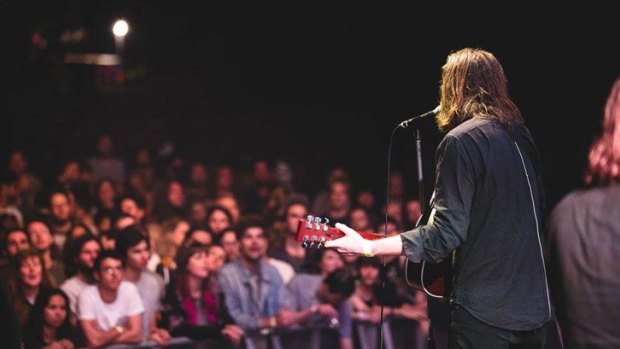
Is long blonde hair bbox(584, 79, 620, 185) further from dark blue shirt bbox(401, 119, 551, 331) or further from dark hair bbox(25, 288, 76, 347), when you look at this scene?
dark hair bbox(25, 288, 76, 347)

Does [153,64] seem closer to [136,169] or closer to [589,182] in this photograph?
[136,169]

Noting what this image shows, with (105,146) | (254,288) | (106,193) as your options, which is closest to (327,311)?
(254,288)

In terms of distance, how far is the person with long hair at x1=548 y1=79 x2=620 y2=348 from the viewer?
8.53ft

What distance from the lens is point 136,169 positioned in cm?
1070

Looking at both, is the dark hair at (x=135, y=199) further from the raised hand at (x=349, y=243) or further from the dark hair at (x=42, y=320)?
the raised hand at (x=349, y=243)

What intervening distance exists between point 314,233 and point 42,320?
2.98m

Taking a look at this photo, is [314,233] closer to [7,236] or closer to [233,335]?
[233,335]

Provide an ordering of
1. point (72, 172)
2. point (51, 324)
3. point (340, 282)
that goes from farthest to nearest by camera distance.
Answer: point (72, 172) < point (340, 282) < point (51, 324)

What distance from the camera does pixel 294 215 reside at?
7801mm

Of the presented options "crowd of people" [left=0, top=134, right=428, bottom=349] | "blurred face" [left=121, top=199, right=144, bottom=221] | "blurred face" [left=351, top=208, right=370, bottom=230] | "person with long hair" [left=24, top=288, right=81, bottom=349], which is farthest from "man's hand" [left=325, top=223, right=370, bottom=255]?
"blurred face" [left=121, top=199, right=144, bottom=221]

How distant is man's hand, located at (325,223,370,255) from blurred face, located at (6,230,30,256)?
12.2ft

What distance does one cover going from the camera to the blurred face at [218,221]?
7.54 metres

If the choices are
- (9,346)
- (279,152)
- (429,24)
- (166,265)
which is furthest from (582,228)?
(279,152)

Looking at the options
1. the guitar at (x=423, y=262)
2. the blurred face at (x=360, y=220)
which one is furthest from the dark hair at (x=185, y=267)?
the guitar at (x=423, y=262)
